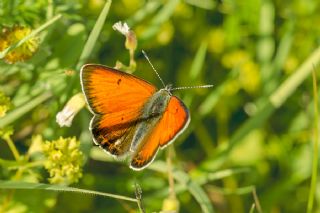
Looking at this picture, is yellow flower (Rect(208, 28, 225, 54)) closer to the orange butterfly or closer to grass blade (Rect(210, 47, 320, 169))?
grass blade (Rect(210, 47, 320, 169))

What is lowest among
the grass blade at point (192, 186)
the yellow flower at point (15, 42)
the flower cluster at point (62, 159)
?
the grass blade at point (192, 186)

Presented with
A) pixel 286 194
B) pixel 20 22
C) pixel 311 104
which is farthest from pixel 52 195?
pixel 311 104

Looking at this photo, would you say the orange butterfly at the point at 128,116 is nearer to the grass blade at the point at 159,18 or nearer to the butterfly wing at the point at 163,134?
the butterfly wing at the point at 163,134

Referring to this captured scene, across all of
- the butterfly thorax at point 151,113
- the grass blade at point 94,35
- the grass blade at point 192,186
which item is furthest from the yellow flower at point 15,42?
the grass blade at point 192,186

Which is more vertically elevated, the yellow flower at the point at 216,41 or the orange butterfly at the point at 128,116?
the yellow flower at the point at 216,41

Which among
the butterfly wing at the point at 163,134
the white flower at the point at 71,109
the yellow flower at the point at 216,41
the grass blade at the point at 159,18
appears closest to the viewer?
the butterfly wing at the point at 163,134

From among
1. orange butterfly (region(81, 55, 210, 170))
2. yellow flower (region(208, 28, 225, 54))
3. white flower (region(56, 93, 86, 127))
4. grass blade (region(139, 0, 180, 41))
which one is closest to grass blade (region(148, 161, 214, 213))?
orange butterfly (region(81, 55, 210, 170))

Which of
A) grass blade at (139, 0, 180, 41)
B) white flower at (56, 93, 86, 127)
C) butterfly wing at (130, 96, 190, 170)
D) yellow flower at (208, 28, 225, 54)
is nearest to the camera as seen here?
butterfly wing at (130, 96, 190, 170)
